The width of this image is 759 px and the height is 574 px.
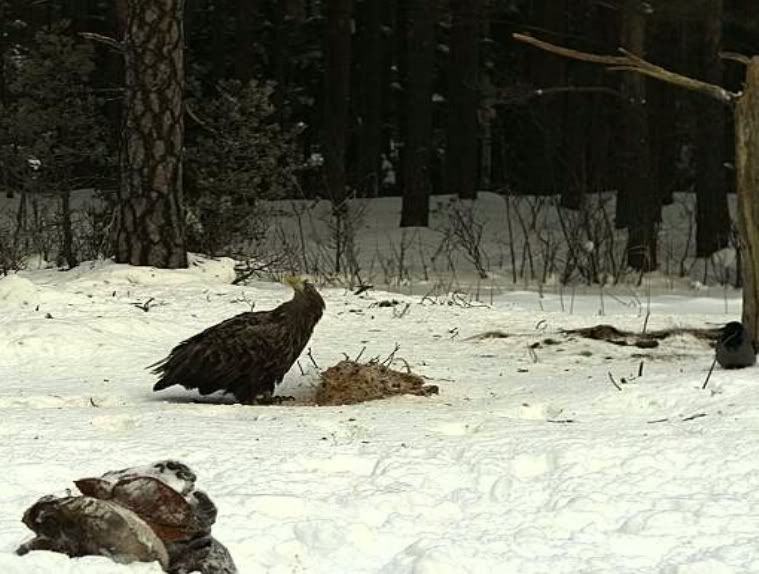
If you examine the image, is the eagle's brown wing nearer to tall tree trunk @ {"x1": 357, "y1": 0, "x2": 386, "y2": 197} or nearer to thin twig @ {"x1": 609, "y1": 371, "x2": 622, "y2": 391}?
thin twig @ {"x1": 609, "y1": 371, "x2": 622, "y2": 391}

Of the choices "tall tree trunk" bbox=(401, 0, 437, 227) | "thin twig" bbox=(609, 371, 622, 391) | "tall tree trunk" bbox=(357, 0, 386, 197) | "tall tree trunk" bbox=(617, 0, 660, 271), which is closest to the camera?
"thin twig" bbox=(609, 371, 622, 391)

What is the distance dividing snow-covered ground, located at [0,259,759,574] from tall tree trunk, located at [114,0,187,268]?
100 inches

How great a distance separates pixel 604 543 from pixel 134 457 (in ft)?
5.02

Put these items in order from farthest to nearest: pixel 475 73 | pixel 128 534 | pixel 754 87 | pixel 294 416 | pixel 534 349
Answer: pixel 475 73 → pixel 534 349 → pixel 754 87 → pixel 294 416 → pixel 128 534

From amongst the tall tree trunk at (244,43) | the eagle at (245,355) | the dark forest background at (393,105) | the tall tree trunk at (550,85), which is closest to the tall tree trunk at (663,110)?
the dark forest background at (393,105)

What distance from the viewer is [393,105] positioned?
29219mm

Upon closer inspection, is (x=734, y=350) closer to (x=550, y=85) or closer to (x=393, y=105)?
(x=550, y=85)

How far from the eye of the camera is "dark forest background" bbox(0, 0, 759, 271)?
42.6 ft

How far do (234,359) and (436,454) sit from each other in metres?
1.35

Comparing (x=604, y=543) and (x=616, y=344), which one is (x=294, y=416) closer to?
(x=604, y=543)

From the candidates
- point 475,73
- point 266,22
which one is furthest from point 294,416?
point 266,22

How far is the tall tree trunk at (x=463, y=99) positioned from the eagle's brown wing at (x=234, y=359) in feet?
58.3

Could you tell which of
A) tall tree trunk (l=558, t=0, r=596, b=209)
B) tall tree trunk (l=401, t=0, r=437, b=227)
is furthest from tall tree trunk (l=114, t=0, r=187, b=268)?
tall tree trunk (l=558, t=0, r=596, b=209)

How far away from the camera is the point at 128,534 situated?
2.71m
